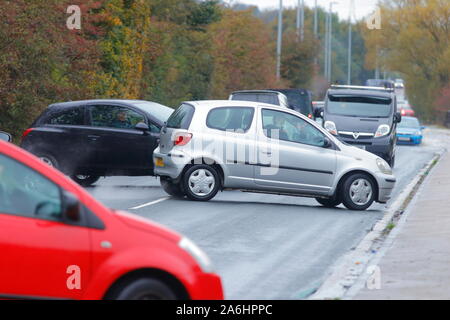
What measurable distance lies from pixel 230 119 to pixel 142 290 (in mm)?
10525

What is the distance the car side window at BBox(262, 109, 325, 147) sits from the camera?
1688cm

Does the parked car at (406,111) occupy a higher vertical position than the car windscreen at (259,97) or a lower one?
lower

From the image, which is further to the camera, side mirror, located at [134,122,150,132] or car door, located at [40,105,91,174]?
car door, located at [40,105,91,174]

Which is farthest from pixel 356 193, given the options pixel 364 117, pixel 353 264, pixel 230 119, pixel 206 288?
pixel 206 288

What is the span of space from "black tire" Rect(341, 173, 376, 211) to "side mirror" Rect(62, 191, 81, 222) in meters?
11.0

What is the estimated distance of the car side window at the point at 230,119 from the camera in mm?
16906

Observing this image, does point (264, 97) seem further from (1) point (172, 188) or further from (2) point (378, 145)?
(1) point (172, 188)

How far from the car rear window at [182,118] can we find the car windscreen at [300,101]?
54.8ft

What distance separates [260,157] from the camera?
1672cm

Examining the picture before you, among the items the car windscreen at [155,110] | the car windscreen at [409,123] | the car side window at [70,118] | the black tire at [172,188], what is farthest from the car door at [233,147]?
the car windscreen at [409,123]

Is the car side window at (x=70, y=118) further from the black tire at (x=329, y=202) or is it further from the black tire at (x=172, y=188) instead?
the black tire at (x=329, y=202)

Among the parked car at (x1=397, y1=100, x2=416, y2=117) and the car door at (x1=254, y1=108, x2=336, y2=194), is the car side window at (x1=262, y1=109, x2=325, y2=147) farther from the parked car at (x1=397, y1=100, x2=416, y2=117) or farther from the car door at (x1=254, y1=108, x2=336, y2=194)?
the parked car at (x1=397, y1=100, x2=416, y2=117)

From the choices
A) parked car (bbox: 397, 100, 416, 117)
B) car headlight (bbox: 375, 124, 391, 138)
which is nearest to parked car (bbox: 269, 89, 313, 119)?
car headlight (bbox: 375, 124, 391, 138)

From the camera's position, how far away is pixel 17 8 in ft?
74.0
